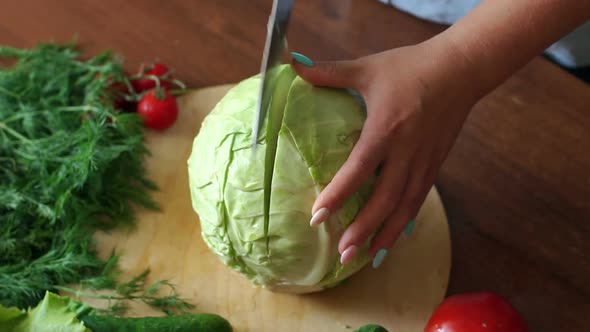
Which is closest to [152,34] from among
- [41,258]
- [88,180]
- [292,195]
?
[88,180]

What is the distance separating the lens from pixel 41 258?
5.13 feet

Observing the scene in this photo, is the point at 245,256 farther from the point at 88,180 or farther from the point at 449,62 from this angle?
the point at 449,62

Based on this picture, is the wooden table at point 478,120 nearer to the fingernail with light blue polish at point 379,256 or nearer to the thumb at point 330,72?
the fingernail with light blue polish at point 379,256

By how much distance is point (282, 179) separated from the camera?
1.33m

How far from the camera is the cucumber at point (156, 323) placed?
1383 millimetres

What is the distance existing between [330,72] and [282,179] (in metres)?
0.24

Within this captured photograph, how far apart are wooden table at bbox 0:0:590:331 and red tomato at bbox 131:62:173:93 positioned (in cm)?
6

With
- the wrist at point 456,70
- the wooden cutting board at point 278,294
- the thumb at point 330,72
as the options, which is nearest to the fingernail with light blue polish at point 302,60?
the thumb at point 330,72

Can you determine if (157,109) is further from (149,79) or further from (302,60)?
(302,60)

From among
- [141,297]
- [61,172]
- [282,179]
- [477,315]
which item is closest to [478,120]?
[477,315]

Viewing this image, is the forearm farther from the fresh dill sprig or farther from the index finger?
the fresh dill sprig

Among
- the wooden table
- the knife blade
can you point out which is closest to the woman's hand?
the knife blade

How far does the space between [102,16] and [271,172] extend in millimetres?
973

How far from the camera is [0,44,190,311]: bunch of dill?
5.09 ft
